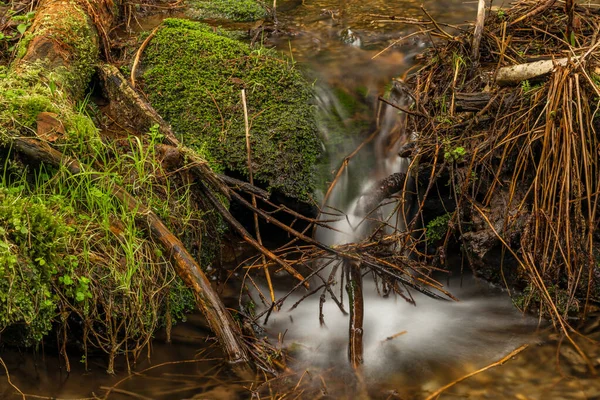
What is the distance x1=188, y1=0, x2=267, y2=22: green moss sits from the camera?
6691 millimetres

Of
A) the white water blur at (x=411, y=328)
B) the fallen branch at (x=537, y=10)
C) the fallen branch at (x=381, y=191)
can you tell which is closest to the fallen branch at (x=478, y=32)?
the fallen branch at (x=537, y=10)

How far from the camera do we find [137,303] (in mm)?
3340

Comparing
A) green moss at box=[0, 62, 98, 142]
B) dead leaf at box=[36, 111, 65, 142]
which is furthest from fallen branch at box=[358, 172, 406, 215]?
dead leaf at box=[36, 111, 65, 142]

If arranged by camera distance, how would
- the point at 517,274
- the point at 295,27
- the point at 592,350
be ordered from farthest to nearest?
the point at 295,27, the point at 517,274, the point at 592,350

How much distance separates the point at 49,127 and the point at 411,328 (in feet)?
7.97

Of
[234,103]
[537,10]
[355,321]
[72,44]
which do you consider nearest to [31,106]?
[72,44]

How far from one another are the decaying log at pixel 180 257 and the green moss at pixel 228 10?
352 centimetres

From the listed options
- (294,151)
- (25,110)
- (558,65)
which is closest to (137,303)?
(25,110)

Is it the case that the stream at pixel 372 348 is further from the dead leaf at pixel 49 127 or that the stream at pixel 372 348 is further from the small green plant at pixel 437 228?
the dead leaf at pixel 49 127

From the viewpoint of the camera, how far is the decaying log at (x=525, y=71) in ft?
12.8

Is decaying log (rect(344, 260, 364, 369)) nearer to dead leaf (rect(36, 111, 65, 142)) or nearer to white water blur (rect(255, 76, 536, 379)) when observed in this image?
white water blur (rect(255, 76, 536, 379))

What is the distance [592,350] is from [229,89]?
3052 millimetres

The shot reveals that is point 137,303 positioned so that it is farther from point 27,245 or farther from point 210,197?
point 210,197

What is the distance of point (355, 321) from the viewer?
3566 millimetres
